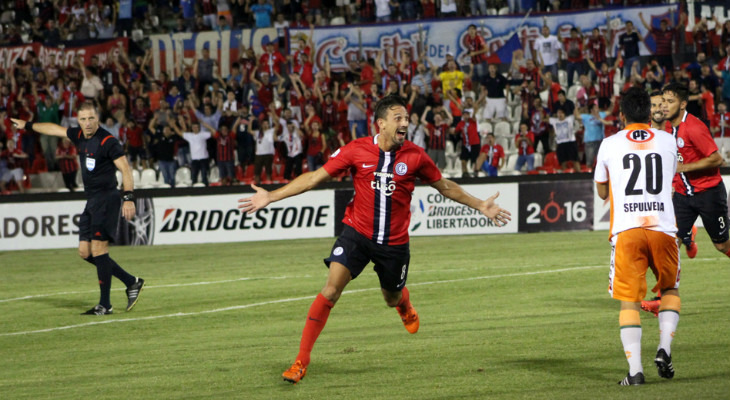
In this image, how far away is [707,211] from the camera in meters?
11.8

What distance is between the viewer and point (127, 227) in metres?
23.5

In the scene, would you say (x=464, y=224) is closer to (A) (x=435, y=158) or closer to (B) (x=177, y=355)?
(A) (x=435, y=158)

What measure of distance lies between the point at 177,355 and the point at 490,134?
16.9m

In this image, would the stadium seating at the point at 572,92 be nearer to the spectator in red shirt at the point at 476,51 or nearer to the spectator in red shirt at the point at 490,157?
the spectator in red shirt at the point at 476,51

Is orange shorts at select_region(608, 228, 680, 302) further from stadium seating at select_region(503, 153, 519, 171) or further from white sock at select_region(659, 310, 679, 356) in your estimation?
stadium seating at select_region(503, 153, 519, 171)

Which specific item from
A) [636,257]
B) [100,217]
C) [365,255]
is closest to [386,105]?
[365,255]

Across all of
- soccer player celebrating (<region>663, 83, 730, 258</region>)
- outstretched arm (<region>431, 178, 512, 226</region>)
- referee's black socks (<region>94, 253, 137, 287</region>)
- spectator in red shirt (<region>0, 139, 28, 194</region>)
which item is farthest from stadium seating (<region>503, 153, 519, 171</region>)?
outstretched arm (<region>431, 178, 512, 226</region>)

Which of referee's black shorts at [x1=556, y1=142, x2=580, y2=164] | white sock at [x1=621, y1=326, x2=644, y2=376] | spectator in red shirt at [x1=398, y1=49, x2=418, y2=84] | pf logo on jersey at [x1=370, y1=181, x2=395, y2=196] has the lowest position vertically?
referee's black shorts at [x1=556, y1=142, x2=580, y2=164]

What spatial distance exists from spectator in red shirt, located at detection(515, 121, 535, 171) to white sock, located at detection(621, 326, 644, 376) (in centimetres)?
1852

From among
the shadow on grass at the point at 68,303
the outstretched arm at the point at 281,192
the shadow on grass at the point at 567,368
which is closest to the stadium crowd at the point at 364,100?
the shadow on grass at the point at 68,303

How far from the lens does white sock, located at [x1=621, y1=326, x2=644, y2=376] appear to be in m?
7.62

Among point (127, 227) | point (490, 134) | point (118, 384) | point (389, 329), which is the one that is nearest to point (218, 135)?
point (127, 227)

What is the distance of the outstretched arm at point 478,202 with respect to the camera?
8531 mm

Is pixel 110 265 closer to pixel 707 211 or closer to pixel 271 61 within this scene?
pixel 707 211
